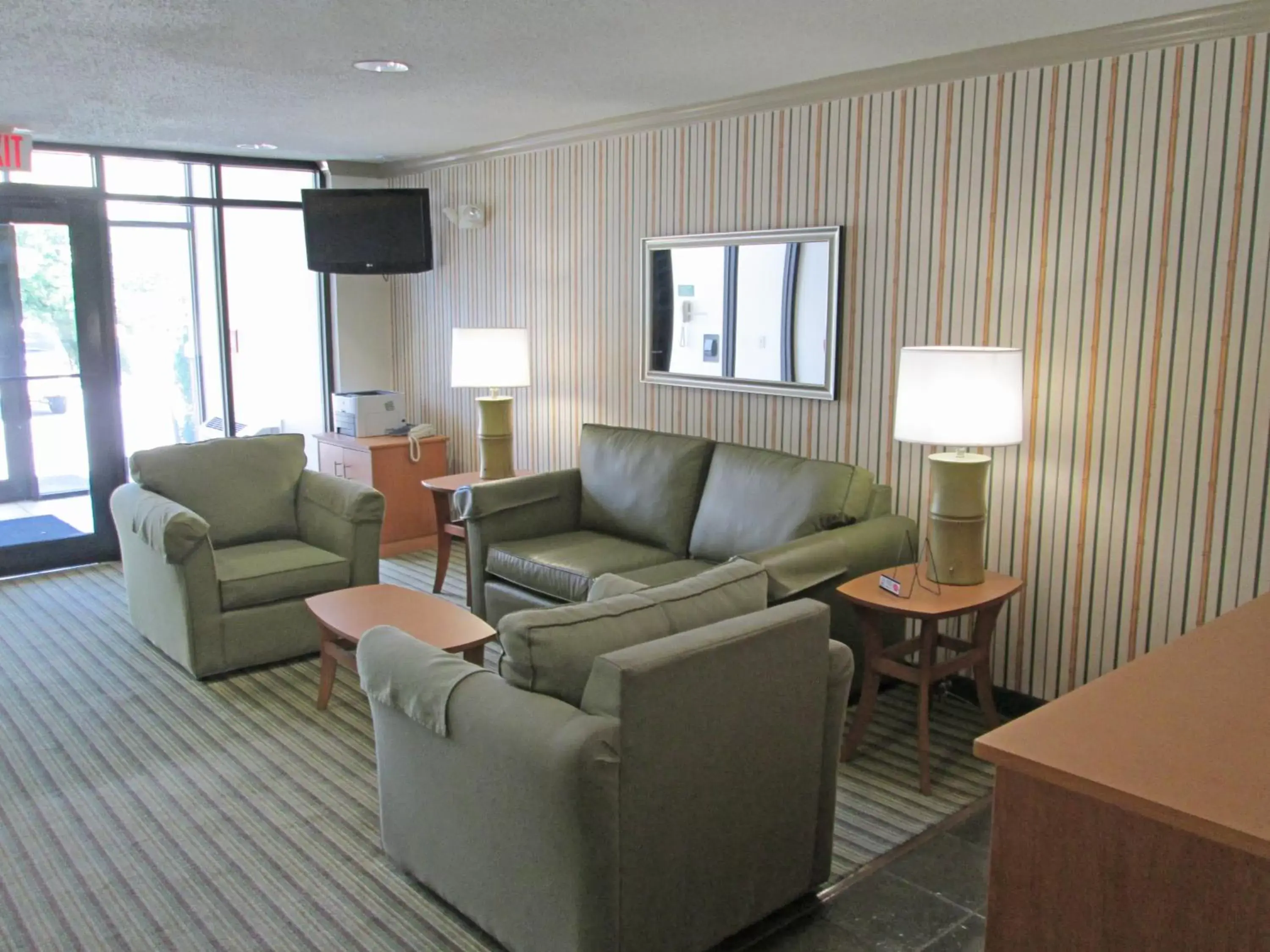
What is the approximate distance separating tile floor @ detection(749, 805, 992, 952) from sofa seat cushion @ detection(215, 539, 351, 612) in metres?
2.68

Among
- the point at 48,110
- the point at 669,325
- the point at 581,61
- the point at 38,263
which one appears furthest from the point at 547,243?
the point at 38,263

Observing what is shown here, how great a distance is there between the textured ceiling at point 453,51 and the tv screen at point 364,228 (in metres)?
1.06

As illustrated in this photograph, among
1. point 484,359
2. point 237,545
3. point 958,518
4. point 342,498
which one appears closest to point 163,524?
point 237,545

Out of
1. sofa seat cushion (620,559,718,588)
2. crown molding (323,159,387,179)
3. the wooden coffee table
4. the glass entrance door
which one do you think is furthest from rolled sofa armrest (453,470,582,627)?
crown molding (323,159,387,179)

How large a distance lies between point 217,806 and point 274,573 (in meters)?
1.33

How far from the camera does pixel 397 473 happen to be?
6.29 metres

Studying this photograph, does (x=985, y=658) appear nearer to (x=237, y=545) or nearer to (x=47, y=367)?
(x=237, y=545)

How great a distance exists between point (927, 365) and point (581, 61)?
1728mm

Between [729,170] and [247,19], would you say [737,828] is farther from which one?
[729,170]

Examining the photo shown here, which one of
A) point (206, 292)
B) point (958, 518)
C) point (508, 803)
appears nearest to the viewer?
point (508, 803)

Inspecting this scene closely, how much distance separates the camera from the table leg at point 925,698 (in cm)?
332

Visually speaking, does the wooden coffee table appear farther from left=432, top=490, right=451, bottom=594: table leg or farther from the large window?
the large window

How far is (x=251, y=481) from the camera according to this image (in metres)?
4.88

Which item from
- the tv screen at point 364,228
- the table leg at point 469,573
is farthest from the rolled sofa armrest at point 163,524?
the tv screen at point 364,228
